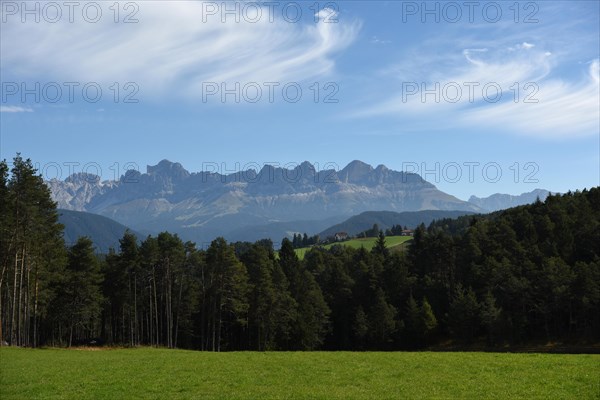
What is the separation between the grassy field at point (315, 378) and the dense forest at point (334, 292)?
3591 centimetres

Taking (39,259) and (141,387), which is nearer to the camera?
(141,387)

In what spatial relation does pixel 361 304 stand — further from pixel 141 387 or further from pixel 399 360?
pixel 141 387

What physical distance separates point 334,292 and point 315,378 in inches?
3321

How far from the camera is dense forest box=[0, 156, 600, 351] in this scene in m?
80.5

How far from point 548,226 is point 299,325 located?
59.2 m

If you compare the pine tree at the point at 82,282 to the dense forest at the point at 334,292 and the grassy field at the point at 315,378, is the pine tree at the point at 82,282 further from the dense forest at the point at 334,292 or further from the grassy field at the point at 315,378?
the grassy field at the point at 315,378

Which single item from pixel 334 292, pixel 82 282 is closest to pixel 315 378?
pixel 82 282

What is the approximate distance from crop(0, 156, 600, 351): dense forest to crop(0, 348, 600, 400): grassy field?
35.9 m

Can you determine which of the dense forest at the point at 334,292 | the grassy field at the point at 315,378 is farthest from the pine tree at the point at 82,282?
the grassy field at the point at 315,378

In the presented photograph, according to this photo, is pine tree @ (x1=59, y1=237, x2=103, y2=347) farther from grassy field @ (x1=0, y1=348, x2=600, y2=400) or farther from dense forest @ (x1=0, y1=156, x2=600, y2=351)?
grassy field @ (x1=0, y1=348, x2=600, y2=400)

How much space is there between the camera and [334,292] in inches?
4478

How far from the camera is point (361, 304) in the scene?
371 feet

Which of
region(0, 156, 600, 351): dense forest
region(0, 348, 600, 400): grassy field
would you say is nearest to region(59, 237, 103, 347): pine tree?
region(0, 156, 600, 351): dense forest

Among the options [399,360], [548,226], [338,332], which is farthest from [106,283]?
[548,226]
